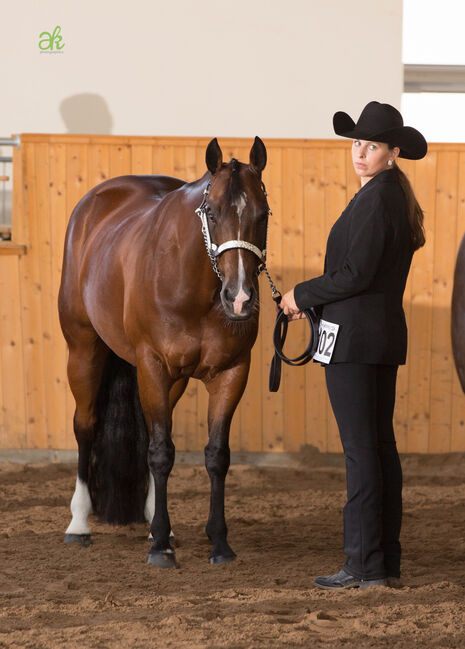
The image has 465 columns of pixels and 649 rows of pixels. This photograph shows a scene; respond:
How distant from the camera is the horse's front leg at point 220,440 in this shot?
3311mm

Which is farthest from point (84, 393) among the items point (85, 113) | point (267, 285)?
point (85, 113)

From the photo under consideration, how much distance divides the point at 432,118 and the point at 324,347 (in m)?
4.45

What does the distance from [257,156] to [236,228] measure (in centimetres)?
36

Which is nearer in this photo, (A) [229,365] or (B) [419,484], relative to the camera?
(A) [229,365]

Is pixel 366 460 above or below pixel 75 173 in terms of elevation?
below

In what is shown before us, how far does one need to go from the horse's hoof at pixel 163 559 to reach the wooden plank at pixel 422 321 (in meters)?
2.62

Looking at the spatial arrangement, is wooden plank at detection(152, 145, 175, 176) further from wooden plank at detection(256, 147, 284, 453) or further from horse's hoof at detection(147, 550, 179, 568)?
horse's hoof at detection(147, 550, 179, 568)

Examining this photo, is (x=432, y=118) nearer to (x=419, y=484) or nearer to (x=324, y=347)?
(x=419, y=484)

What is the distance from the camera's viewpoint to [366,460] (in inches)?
110

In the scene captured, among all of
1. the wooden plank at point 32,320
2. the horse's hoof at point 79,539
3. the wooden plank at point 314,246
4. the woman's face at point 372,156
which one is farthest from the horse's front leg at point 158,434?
the wooden plank at point 32,320

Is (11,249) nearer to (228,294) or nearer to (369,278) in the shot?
(228,294)

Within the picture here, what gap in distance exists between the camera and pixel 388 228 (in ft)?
8.90

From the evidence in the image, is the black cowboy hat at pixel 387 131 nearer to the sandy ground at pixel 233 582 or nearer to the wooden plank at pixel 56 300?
the sandy ground at pixel 233 582

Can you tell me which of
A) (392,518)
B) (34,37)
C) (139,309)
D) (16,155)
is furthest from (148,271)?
(34,37)
